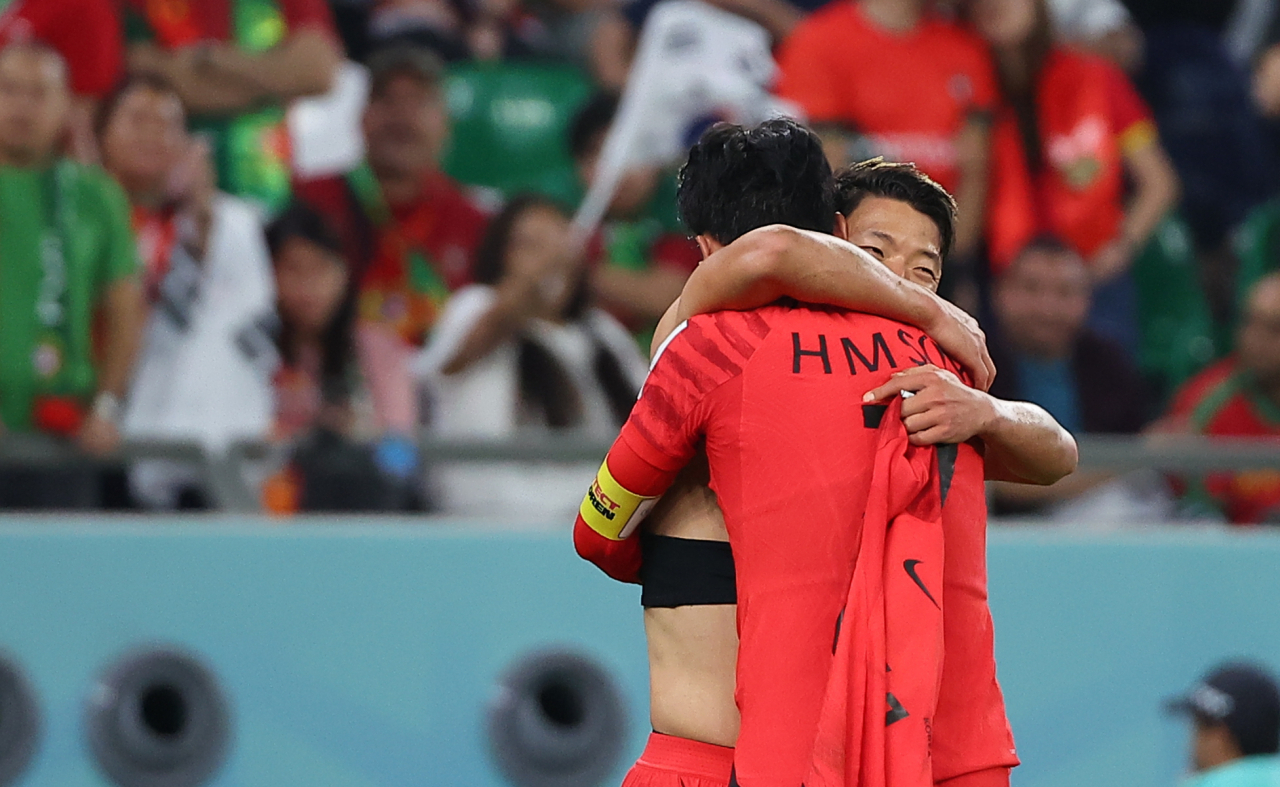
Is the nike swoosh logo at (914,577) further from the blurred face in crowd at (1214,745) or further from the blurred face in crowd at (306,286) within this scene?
the blurred face in crowd at (306,286)

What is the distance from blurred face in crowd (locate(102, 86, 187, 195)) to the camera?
15.7ft

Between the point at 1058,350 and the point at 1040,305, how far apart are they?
16cm

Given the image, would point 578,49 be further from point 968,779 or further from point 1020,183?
point 968,779

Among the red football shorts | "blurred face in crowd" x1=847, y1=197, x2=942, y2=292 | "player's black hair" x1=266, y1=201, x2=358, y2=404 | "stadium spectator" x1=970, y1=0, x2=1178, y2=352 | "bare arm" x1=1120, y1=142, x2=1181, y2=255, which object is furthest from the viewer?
"bare arm" x1=1120, y1=142, x2=1181, y2=255

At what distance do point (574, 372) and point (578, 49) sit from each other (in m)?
1.13

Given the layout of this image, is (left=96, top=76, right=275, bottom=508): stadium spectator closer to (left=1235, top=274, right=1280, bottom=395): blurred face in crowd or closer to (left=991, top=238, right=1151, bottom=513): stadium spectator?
(left=991, top=238, right=1151, bottom=513): stadium spectator

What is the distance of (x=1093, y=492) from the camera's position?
5.25 meters

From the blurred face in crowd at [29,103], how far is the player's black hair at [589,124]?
163cm

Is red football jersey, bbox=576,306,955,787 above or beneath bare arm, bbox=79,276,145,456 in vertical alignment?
beneath

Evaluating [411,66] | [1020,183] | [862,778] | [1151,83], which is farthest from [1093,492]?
[862,778]

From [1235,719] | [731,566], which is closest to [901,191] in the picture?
[731,566]

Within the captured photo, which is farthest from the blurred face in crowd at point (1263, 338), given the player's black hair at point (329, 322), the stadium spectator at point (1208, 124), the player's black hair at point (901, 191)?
the player's black hair at point (901, 191)

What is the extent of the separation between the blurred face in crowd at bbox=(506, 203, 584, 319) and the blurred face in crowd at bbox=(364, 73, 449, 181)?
39 cm

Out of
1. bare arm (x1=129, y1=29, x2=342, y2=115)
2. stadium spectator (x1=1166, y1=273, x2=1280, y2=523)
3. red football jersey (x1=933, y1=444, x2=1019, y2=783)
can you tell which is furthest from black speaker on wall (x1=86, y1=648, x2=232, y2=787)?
stadium spectator (x1=1166, y1=273, x2=1280, y2=523)
